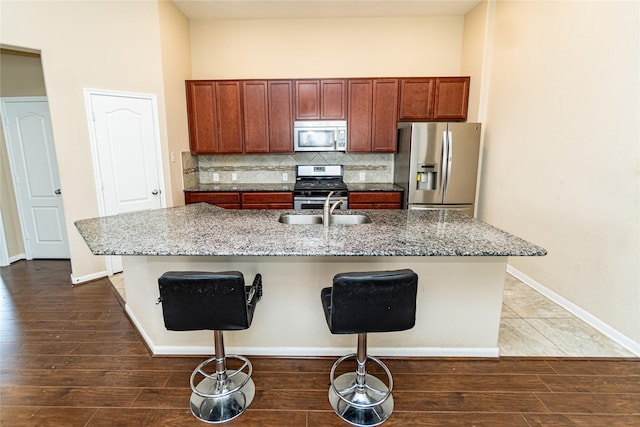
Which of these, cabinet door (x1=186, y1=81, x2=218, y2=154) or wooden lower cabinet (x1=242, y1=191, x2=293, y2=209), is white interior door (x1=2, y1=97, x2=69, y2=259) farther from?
wooden lower cabinet (x1=242, y1=191, x2=293, y2=209)

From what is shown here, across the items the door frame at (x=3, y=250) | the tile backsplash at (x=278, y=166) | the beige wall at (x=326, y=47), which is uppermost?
the beige wall at (x=326, y=47)

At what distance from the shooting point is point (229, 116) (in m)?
4.59

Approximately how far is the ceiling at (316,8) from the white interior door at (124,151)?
4.77ft

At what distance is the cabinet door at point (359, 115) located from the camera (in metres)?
4.48

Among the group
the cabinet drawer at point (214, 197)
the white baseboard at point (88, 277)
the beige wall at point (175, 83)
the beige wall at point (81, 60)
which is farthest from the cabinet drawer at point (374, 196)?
the white baseboard at point (88, 277)

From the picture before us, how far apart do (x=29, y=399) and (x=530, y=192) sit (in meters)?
4.40

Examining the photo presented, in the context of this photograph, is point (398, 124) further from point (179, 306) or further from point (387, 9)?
Answer: point (179, 306)

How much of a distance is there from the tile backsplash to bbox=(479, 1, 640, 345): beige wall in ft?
5.39

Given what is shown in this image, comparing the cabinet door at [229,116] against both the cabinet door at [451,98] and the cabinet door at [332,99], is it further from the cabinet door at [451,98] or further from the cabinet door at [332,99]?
the cabinet door at [451,98]

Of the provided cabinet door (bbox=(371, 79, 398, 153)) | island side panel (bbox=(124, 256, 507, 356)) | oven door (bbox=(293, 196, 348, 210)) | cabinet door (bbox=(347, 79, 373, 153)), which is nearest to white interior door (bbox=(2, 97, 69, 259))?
island side panel (bbox=(124, 256, 507, 356))

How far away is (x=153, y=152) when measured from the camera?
399 centimetres

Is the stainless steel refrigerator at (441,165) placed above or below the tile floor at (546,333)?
above

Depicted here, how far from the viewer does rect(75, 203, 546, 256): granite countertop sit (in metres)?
1.80

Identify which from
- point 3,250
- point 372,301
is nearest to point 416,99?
point 372,301
